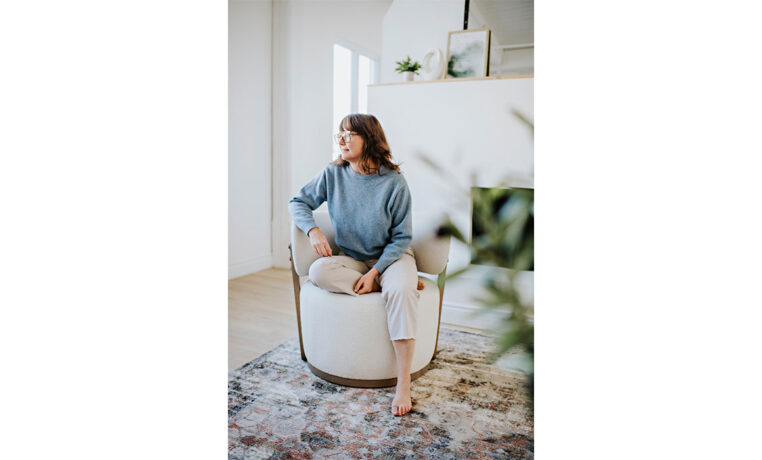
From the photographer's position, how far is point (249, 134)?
12.2 feet

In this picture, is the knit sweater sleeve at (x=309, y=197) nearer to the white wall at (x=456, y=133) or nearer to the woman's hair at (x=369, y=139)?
the woman's hair at (x=369, y=139)

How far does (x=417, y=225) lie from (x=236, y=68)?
2.14 meters

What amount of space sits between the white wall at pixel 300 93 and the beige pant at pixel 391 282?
2.10 meters

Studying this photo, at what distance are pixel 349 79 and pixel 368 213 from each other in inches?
116

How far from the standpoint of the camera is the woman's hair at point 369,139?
6.61 feet

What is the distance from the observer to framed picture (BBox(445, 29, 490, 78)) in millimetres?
2754

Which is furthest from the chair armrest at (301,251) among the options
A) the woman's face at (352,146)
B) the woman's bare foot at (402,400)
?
the woman's bare foot at (402,400)

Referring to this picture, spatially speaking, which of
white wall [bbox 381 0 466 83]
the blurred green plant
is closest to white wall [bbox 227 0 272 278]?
white wall [bbox 381 0 466 83]

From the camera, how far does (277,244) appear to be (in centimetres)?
404

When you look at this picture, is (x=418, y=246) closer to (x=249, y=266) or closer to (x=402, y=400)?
(x=402, y=400)

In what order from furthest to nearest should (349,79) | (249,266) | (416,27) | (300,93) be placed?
(349,79)
(300,93)
(249,266)
(416,27)

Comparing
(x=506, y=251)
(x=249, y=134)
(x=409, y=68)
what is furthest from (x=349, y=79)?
(x=506, y=251)
